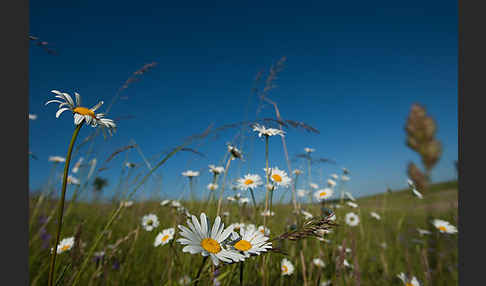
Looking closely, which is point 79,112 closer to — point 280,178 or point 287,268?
point 280,178

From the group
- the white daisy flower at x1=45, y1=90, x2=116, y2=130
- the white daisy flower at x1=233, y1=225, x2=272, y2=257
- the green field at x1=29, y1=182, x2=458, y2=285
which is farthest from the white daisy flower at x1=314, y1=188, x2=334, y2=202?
the white daisy flower at x1=45, y1=90, x2=116, y2=130

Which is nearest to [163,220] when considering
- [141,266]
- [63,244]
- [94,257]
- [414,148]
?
[141,266]

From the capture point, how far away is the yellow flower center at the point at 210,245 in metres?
0.52

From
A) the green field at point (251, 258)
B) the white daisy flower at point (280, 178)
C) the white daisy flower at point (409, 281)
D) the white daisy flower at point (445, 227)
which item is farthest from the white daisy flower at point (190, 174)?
the white daisy flower at point (445, 227)

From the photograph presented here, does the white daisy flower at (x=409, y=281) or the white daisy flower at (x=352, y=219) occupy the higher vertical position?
the white daisy flower at (x=409, y=281)

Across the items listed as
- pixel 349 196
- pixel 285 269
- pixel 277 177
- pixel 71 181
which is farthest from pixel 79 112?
pixel 349 196

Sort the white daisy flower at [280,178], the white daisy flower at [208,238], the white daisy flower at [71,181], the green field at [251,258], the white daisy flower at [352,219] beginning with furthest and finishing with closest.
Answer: the white daisy flower at [352,219] → the white daisy flower at [71,181] → the white daisy flower at [280,178] → the green field at [251,258] → the white daisy flower at [208,238]

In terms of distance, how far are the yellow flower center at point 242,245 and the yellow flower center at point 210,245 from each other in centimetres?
5

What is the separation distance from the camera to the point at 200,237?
0.56 metres

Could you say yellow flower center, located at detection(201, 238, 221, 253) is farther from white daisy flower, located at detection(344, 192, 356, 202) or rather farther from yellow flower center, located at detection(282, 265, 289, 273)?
white daisy flower, located at detection(344, 192, 356, 202)

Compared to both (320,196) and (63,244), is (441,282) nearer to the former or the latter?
(320,196)

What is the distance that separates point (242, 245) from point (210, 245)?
3.3 inches

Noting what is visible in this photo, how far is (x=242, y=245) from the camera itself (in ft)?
1.90

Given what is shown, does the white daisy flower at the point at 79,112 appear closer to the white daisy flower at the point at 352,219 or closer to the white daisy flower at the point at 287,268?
the white daisy flower at the point at 287,268
